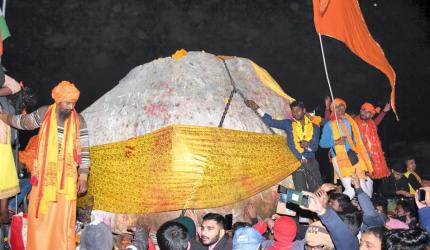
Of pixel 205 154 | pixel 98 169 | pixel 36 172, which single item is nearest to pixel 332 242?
pixel 36 172

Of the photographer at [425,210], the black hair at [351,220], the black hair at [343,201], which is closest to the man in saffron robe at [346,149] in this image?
the black hair at [343,201]

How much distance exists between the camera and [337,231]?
371 cm

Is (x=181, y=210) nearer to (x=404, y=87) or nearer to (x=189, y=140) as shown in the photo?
(x=189, y=140)

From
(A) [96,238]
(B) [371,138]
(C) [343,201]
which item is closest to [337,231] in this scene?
(C) [343,201]

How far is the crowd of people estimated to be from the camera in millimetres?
3768

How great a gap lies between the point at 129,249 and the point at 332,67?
33.6 feet

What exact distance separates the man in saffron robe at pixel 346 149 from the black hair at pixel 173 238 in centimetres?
426

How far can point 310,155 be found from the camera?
7613 millimetres

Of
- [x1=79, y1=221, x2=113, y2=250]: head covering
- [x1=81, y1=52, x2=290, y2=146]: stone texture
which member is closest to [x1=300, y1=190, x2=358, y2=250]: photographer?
[x1=79, y1=221, x2=113, y2=250]: head covering

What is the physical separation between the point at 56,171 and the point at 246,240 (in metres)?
2.34

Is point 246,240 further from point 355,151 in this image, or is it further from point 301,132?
point 355,151

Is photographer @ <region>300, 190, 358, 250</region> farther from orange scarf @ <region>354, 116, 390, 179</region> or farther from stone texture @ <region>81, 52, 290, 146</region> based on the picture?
orange scarf @ <region>354, 116, 390, 179</region>

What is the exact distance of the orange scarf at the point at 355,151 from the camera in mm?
7602

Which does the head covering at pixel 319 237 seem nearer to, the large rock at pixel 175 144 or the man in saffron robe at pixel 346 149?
the large rock at pixel 175 144
